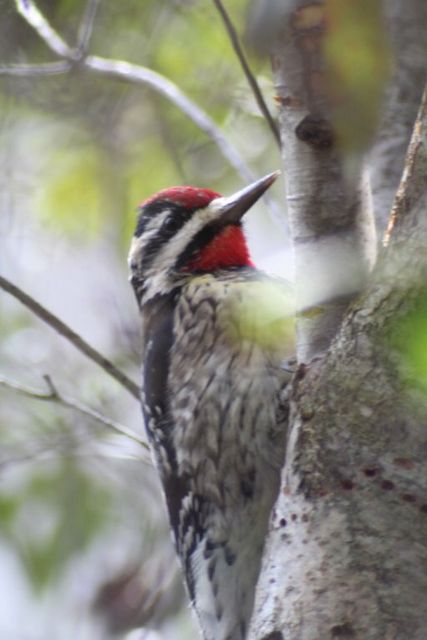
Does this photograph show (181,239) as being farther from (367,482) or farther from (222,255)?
(367,482)

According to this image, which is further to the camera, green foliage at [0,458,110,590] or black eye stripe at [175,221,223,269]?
green foliage at [0,458,110,590]

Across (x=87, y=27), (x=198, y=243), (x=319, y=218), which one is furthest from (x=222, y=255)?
(x=319, y=218)

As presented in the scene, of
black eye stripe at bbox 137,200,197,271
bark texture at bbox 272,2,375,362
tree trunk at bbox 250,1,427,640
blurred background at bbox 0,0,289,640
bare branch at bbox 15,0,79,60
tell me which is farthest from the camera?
blurred background at bbox 0,0,289,640

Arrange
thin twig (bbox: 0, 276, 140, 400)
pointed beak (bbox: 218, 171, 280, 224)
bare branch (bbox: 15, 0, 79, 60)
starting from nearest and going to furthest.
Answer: thin twig (bbox: 0, 276, 140, 400), pointed beak (bbox: 218, 171, 280, 224), bare branch (bbox: 15, 0, 79, 60)

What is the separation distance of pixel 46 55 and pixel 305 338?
7.14 feet

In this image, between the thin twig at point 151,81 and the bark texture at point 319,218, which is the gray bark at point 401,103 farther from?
the bark texture at point 319,218

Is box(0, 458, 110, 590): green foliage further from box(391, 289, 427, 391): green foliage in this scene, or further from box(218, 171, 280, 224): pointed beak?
box(391, 289, 427, 391): green foliage

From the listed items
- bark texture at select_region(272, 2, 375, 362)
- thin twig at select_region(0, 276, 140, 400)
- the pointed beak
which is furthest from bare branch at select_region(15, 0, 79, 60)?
bark texture at select_region(272, 2, 375, 362)

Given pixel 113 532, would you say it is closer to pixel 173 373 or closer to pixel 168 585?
pixel 168 585

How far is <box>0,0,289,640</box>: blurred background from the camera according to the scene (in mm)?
3525

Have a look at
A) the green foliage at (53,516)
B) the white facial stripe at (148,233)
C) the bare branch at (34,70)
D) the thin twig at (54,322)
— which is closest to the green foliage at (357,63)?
the thin twig at (54,322)

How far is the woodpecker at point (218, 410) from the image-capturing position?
2.51 metres

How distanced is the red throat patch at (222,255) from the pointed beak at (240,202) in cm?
4

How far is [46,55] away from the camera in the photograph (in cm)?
381
